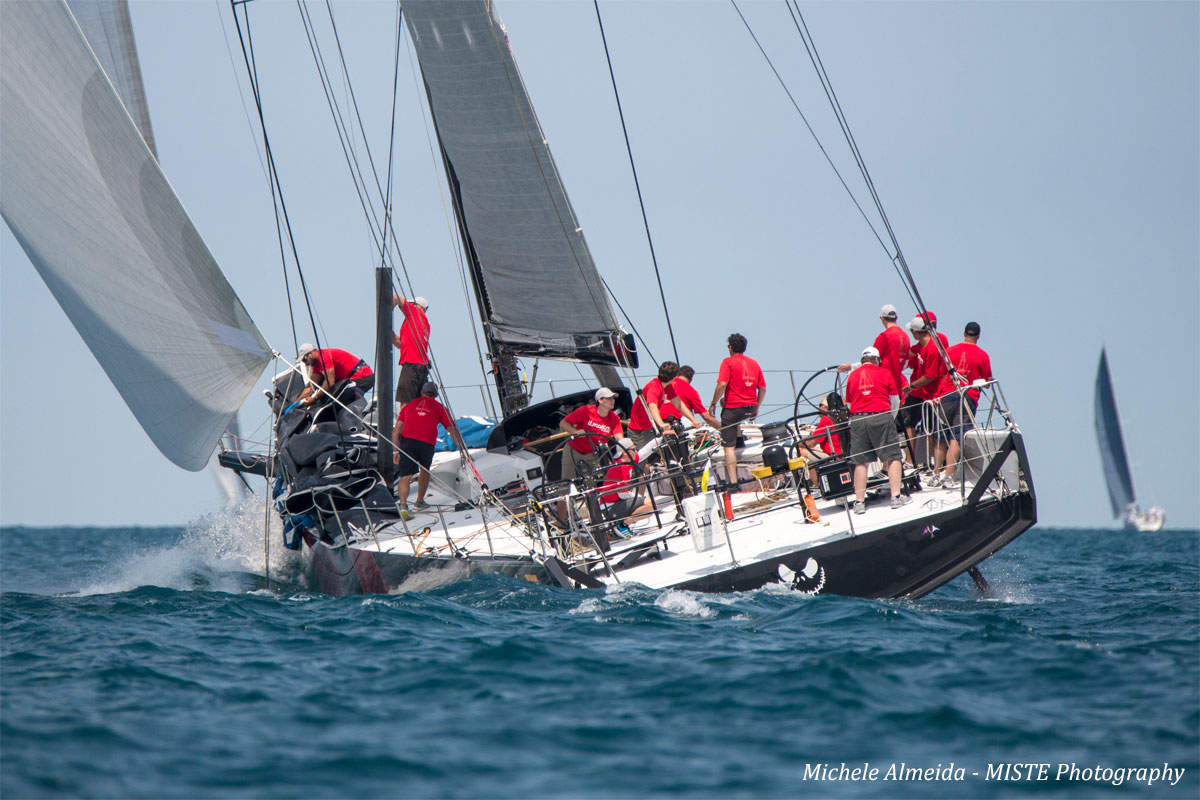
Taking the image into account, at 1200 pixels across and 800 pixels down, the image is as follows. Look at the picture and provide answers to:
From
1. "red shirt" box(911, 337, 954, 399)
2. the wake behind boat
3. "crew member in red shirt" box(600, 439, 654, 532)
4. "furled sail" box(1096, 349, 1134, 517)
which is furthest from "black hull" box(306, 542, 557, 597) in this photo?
"furled sail" box(1096, 349, 1134, 517)

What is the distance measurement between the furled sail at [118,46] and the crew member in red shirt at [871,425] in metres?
9.72

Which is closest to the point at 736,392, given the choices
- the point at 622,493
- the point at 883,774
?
the point at 622,493

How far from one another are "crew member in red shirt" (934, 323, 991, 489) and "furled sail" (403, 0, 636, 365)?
3037 mm

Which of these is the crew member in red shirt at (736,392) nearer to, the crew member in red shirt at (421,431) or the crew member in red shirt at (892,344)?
the crew member in red shirt at (892,344)

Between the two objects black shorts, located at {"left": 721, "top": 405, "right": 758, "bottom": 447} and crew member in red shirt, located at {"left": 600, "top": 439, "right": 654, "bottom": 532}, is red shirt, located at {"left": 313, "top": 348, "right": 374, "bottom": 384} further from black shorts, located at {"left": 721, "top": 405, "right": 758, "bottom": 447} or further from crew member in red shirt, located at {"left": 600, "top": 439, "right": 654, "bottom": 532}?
black shorts, located at {"left": 721, "top": 405, "right": 758, "bottom": 447}

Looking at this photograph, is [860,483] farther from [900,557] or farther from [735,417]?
[735,417]

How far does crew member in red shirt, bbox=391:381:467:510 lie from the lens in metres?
9.16

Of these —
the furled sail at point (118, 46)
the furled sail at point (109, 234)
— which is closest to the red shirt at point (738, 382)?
the furled sail at point (109, 234)

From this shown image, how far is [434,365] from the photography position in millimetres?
9930

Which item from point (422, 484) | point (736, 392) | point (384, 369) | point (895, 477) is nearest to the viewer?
point (895, 477)

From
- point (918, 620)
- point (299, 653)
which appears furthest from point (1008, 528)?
point (299, 653)

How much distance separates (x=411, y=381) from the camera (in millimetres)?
10055

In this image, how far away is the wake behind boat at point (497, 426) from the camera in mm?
6945

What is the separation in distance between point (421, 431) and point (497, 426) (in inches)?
37.2
